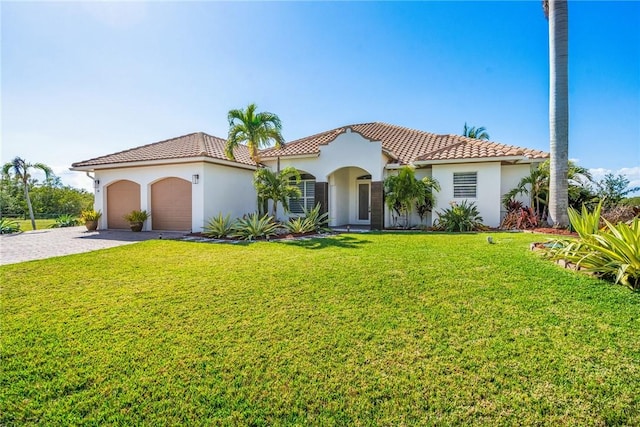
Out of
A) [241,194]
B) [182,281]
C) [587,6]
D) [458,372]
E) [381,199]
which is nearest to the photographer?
[458,372]

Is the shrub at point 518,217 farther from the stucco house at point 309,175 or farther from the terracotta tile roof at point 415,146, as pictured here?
the terracotta tile roof at point 415,146

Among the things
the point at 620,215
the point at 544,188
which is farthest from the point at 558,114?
the point at 620,215

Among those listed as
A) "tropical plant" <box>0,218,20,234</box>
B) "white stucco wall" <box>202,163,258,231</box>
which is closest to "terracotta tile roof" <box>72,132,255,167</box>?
"white stucco wall" <box>202,163,258,231</box>

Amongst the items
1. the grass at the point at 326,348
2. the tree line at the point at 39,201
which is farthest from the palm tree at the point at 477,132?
the tree line at the point at 39,201

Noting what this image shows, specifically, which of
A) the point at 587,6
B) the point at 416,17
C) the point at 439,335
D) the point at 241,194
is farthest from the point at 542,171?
the point at 241,194

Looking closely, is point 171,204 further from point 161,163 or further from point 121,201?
point 121,201

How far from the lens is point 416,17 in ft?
45.0

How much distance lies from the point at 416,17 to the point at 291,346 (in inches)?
593

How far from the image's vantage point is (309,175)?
19.7 metres

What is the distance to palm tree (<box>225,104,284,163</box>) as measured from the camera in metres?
15.9

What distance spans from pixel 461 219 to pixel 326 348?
13.7m

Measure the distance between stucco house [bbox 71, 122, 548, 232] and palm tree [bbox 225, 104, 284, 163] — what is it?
1.59 meters

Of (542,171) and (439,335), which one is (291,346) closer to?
(439,335)

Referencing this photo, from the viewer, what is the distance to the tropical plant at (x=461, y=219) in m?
15.6
